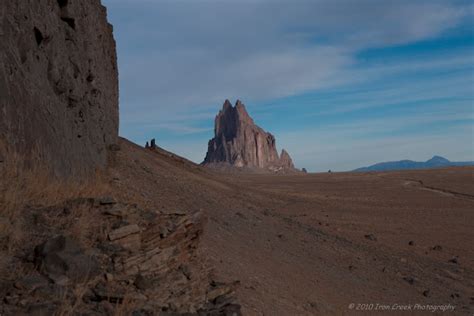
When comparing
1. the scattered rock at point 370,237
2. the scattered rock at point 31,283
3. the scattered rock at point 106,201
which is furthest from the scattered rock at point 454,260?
the scattered rock at point 31,283

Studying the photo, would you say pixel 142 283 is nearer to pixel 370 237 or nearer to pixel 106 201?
pixel 106 201

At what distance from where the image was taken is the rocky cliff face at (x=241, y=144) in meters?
163

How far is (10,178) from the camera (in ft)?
18.5

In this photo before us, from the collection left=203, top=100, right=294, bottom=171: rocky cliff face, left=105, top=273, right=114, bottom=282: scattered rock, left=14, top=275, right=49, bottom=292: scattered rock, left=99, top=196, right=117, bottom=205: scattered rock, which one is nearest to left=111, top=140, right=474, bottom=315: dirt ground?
left=99, top=196, right=117, bottom=205: scattered rock

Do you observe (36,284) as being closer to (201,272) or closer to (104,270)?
(104,270)

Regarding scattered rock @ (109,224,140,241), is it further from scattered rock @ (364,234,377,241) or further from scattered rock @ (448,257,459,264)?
scattered rock @ (364,234,377,241)

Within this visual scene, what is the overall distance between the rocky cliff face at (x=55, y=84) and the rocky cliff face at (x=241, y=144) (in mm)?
148058

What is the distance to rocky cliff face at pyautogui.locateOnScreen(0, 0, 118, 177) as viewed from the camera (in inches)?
267

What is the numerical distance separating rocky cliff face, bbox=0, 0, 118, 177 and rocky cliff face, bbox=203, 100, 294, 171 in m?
148

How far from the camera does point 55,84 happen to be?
8758mm

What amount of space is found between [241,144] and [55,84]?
15473 centimetres

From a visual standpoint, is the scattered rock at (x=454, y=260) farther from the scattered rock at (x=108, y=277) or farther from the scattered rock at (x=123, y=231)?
the scattered rock at (x=108, y=277)

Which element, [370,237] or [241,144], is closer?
[370,237]

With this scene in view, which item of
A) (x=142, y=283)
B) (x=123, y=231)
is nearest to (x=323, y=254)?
(x=123, y=231)
